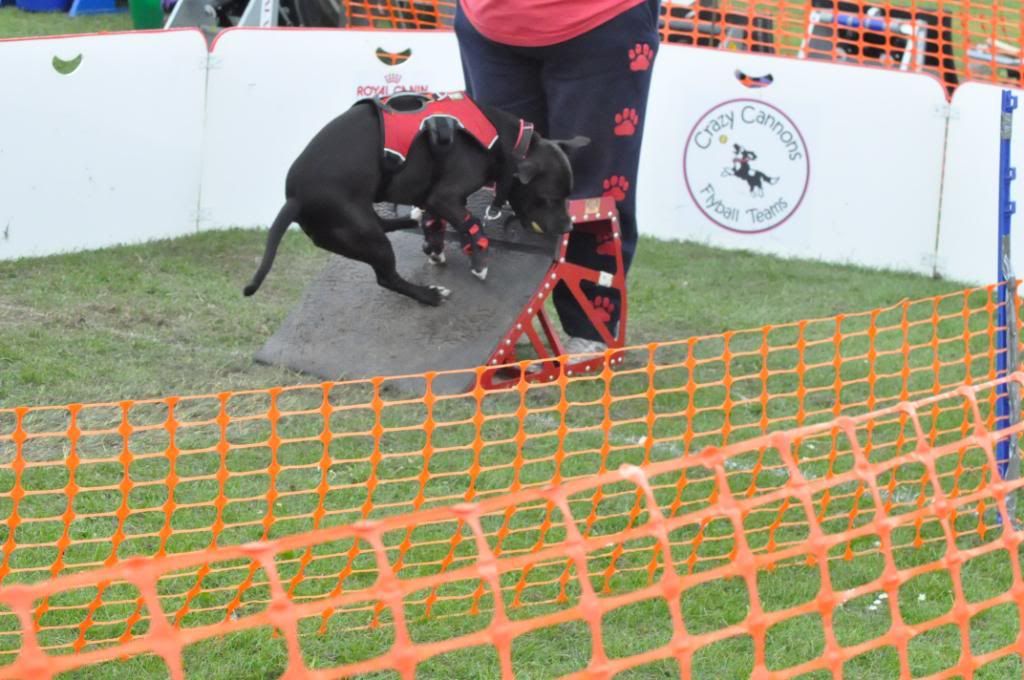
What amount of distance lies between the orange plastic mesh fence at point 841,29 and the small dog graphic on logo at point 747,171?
139 cm

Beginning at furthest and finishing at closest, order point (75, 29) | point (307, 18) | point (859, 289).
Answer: point (75, 29)
point (307, 18)
point (859, 289)

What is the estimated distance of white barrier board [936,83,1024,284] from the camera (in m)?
7.00

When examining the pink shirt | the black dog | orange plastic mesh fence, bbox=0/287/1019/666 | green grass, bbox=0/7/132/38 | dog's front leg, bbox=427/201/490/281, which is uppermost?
the pink shirt

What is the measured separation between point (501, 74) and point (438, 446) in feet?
5.43

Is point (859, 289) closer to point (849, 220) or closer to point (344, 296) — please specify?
point (849, 220)

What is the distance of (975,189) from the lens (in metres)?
7.09

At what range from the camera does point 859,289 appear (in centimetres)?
701

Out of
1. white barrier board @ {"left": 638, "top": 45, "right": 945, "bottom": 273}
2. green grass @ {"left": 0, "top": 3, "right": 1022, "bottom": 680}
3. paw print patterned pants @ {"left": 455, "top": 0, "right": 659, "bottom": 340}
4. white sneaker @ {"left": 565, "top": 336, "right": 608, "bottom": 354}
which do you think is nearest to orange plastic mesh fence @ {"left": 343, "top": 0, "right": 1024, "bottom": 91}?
white barrier board @ {"left": 638, "top": 45, "right": 945, "bottom": 273}

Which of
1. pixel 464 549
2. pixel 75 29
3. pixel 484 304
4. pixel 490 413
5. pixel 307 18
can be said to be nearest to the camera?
pixel 464 549

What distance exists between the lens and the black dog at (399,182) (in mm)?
5062

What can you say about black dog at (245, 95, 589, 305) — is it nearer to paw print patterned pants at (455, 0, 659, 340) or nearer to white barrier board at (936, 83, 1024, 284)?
paw print patterned pants at (455, 0, 659, 340)

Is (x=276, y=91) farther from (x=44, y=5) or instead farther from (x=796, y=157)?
(x=44, y=5)

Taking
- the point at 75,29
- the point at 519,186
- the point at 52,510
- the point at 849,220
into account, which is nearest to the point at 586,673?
the point at 52,510

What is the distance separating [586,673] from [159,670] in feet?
4.73
